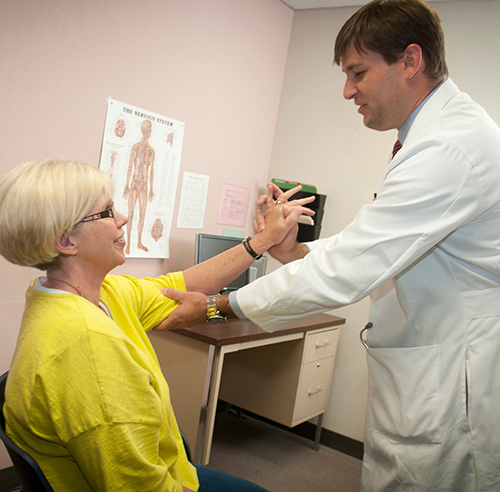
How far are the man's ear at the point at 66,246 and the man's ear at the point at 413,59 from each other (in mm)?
1009

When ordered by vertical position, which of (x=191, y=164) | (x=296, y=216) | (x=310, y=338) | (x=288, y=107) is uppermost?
Answer: (x=288, y=107)

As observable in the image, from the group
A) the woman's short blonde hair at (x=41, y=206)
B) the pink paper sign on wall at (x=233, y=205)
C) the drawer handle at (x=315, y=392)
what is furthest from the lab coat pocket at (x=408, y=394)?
the pink paper sign on wall at (x=233, y=205)

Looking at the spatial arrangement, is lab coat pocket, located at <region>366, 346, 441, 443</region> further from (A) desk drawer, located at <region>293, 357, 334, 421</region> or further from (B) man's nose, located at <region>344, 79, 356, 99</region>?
(A) desk drawer, located at <region>293, 357, 334, 421</region>

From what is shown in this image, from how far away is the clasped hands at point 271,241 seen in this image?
1542 mm

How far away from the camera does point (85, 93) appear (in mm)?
2152

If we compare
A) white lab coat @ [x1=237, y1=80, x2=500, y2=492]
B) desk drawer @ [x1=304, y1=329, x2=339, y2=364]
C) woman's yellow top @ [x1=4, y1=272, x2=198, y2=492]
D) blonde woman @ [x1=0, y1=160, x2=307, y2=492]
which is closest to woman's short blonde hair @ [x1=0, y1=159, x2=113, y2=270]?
blonde woman @ [x1=0, y1=160, x2=307, y2=492]

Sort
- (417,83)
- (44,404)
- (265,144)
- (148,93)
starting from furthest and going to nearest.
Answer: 1. (265,144)
2. (148,93)
3. (417,83)
4. (44,404)

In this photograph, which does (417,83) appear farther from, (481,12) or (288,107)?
(288,107)

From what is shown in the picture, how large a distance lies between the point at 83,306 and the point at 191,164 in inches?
71.3

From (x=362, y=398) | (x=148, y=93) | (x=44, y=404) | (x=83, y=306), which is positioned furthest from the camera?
(x=362, y=398)

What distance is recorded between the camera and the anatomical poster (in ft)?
7.59

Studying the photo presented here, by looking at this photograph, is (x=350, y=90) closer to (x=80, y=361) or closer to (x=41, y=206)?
(x=41, y=206)

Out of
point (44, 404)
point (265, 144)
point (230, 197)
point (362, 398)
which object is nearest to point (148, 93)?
point (230, 197)

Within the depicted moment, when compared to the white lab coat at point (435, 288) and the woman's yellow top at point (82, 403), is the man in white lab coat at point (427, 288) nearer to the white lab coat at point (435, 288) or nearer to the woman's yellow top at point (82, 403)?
the white lab coat at point (435, 288)
